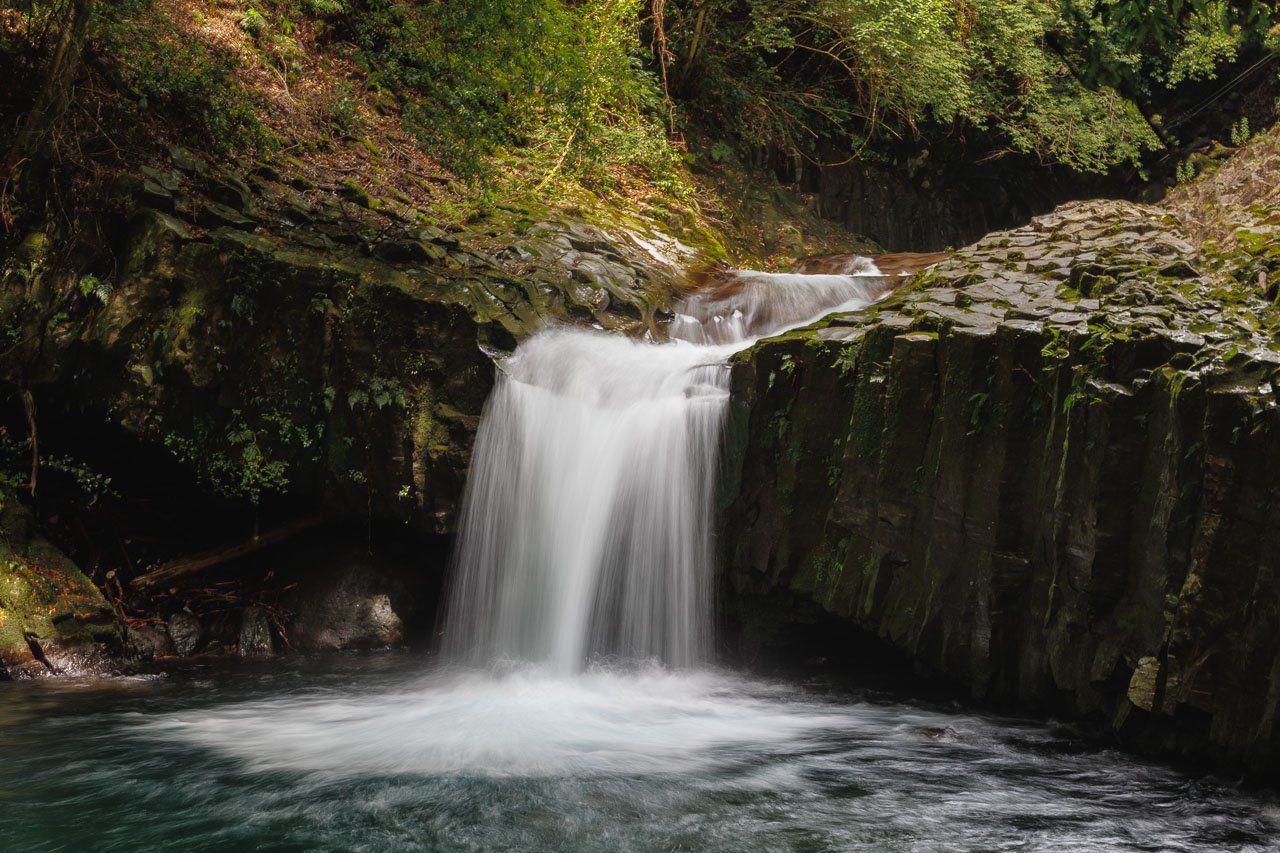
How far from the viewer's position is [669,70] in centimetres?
1542

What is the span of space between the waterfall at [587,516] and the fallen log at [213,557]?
1.57 m

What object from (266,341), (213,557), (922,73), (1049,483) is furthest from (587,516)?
(922,73)

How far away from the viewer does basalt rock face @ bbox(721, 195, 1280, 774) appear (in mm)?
4895

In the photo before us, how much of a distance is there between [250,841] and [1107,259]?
21.8 feet

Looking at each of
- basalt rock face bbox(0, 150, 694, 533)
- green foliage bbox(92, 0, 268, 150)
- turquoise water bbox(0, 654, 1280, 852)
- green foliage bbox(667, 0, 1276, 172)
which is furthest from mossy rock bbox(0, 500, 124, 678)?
green foliage bbox(667, 0, 1276, 172)

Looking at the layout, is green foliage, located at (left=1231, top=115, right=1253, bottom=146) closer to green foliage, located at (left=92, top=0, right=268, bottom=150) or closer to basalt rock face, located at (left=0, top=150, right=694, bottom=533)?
basalt rock face, located at (left=0, top=150, right=694, bottom=533)

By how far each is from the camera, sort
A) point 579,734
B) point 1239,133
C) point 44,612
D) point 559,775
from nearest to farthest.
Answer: point 559,775 < point 579,734 < point 44,612 < point 1239,133

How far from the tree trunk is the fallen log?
11.3 ft

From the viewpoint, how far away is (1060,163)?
57.9 ft

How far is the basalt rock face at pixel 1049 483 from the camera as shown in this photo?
489cm

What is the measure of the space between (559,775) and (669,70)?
42.9 feet

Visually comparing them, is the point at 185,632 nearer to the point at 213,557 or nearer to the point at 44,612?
the point at 213,557

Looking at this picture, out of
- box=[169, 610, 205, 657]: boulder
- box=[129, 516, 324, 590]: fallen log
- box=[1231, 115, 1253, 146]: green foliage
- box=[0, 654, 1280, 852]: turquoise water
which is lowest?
box=[0, 654, 1280, 852]: turquoise water

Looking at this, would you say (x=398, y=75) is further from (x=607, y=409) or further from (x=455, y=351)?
(x=607, y=409)
